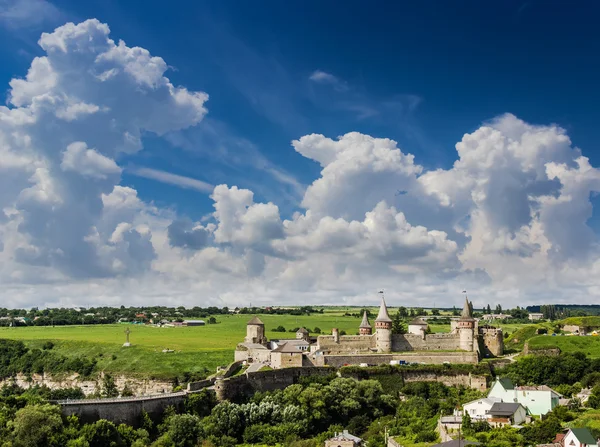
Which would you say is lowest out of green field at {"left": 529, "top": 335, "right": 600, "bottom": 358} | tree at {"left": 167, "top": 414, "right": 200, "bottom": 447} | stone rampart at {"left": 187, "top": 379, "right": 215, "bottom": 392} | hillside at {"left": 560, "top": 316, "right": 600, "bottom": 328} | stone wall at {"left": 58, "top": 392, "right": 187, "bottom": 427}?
tree at {"left": 167, "top": 414, "right": 200, "bottom": 447}

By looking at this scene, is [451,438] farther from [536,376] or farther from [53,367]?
[53,367]

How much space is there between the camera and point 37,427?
50062 mm

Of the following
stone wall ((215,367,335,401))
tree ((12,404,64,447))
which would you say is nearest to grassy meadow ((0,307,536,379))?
stone wall ((215,367,335,401))

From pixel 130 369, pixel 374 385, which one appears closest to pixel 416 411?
pixel 374 385

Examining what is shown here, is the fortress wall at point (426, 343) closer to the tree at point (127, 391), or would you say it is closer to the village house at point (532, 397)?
the village house at point (532, 397)

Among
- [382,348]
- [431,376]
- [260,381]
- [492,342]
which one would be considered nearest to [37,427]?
[260,381]

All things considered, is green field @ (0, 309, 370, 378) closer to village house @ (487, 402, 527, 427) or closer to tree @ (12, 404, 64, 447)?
tree @ (12, 404, 64, 447)

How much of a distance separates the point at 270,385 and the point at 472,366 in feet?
79.9

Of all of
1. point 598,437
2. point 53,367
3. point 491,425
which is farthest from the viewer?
point 53,367

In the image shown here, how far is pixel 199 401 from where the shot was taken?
211 ft

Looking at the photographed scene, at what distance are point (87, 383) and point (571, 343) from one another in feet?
227

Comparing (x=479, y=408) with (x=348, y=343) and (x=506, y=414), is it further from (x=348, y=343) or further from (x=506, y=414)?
(x=348, y=343)

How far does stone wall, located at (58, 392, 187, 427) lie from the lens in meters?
56.1

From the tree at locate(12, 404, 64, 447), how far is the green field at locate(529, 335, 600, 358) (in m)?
61.9
